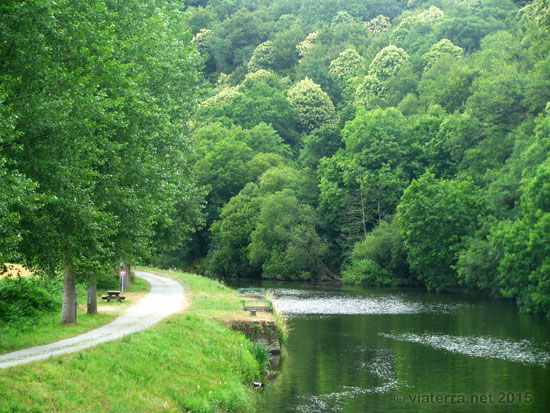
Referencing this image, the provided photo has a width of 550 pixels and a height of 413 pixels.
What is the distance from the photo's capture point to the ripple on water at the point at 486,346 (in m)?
31.3

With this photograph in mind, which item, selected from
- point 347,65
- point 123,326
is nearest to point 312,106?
point 347,65

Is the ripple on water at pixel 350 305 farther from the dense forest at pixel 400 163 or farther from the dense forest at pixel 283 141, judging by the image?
the dense forest at pixel 283 141

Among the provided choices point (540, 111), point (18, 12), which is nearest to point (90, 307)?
point (18, 12)

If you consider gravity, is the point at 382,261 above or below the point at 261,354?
above

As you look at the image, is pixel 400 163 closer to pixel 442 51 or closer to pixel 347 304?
pixel 442 51

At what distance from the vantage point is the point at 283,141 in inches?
4353

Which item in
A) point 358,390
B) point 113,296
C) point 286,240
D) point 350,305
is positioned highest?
point 286,240

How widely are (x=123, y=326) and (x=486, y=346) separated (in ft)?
60.1

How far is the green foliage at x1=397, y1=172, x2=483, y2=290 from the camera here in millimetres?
67312

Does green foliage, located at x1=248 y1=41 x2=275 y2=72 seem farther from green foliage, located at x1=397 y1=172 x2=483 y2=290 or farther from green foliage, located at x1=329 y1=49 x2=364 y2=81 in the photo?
green foliage, located at x1=397 y1=172 x2=483 y2=290

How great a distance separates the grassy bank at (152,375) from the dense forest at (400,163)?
18786 mm

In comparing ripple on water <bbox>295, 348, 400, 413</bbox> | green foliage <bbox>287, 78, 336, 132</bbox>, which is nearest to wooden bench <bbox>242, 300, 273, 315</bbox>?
ripple on water <bbox>295, 348, 400, 413</bbox>

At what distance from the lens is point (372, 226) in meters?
83.3

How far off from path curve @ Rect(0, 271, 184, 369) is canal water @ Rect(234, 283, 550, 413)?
5.57 metres
